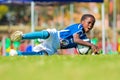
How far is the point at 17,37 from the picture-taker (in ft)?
31.5

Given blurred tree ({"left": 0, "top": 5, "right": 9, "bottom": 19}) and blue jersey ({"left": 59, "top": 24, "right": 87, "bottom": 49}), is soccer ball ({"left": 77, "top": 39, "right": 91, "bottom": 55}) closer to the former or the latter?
blue jersey ({"left": 59, "top": 24, "right": 87, "bottom": 49})

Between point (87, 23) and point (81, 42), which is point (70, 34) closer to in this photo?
point (81, 42)

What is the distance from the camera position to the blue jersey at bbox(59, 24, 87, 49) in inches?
393

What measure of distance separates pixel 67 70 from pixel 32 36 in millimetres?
4949

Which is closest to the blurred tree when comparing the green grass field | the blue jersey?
the blue jersey

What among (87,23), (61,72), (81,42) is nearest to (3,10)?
(87,23)

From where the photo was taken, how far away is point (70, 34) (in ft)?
32.9

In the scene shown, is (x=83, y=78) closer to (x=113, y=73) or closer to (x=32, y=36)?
(x=113, y=73)

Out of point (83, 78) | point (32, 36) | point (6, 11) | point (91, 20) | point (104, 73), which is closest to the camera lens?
point (83, 78)

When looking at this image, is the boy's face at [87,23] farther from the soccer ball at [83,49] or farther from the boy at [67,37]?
the soccer ball at [83,49]

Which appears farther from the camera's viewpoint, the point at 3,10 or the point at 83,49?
the point at 3,10

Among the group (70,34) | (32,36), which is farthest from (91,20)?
(32,36)

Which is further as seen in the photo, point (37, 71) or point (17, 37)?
point (17, 37)

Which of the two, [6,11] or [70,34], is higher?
[6,11]
